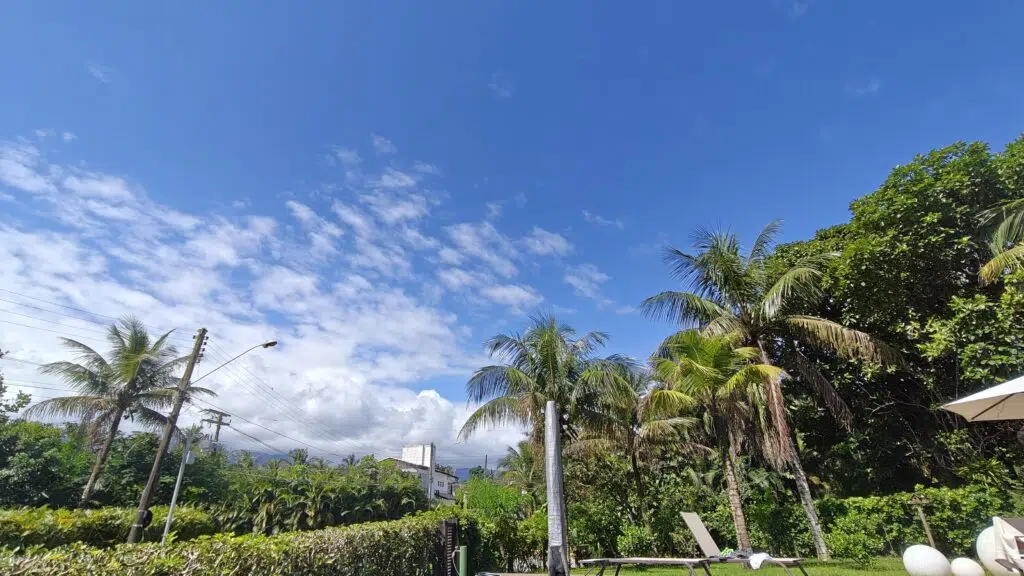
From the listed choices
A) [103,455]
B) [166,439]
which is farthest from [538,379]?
[103,455]

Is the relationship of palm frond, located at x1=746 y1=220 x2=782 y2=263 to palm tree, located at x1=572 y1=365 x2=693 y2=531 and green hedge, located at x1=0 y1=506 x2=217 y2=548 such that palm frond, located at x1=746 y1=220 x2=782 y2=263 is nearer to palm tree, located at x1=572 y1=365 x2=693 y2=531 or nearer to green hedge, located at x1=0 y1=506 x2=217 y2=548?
palm tree, located at x1=572 y1=365 x2=693 y2=531

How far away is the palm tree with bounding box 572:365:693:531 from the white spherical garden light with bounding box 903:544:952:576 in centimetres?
490

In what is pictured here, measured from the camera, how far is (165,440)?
44.1 feet

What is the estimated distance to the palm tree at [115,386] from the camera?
18.5 meters

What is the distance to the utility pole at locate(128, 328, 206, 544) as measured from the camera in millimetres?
12008

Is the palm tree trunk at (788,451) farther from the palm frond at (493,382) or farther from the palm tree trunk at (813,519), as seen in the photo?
the palm frond at (493,382)

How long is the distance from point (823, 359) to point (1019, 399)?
880 cm

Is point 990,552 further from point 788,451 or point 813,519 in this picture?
point 813,519

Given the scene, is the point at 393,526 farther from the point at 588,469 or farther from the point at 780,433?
the point at 588,469

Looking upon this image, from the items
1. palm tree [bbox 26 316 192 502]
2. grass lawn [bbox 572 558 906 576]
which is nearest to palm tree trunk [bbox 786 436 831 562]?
grass lawn [bbox 572 558 906 576]

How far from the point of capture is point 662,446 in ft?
53.9

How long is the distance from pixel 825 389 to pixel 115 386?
2648cm

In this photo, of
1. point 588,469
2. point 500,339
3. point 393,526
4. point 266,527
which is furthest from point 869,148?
point 266,527

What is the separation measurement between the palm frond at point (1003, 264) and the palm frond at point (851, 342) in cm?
245
